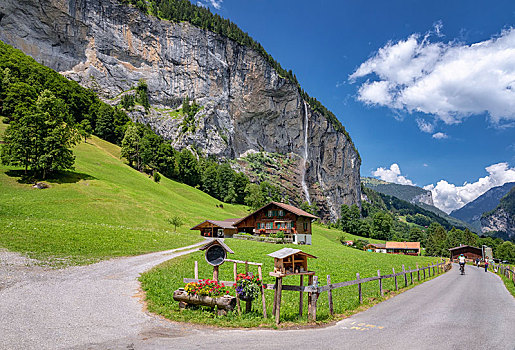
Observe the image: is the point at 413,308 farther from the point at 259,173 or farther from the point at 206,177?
the point at 259,173

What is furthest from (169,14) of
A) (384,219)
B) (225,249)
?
(225,249)

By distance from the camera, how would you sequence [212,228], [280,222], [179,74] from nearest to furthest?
[212,228] < [280,222] < [179,74]

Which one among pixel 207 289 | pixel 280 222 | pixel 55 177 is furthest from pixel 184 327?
pixel 280 222

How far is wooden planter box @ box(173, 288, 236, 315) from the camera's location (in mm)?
10547

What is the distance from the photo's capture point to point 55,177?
1927 inches

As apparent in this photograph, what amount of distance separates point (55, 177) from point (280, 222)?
41.4 meters

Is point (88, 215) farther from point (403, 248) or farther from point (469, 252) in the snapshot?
point (403, 248)

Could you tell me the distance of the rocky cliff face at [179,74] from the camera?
395 ft

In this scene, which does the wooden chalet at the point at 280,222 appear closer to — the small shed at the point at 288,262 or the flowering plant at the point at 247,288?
the small shed at the point at 288,262

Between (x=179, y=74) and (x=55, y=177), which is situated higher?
(x=179, y=74)

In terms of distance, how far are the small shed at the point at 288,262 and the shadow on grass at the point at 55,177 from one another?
1935 inches

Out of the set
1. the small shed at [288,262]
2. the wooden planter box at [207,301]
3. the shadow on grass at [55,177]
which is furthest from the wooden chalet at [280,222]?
the wooden planter box at [207,301]

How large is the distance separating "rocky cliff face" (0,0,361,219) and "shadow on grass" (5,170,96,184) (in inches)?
3119

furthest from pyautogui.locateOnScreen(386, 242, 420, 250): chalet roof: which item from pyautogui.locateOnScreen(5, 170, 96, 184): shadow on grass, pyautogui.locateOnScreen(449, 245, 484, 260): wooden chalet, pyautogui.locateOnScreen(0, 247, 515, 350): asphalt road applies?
pyautogui.locateOnScreen(0, 247, 515, 350): asphalt road
